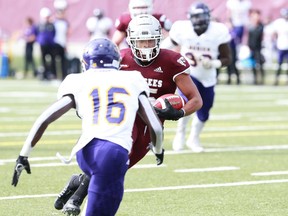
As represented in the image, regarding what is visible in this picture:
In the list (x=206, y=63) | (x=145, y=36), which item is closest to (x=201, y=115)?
(x=206, y=63)

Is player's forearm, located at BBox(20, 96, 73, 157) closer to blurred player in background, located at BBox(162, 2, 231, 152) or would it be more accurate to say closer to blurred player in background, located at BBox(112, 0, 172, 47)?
blurred player in background, located at BBox(112, 0, 172, 47)

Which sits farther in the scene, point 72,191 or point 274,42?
point 274,42

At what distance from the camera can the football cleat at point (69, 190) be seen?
609 centimetres

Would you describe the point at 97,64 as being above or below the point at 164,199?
above

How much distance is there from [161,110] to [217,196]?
1.35 meters

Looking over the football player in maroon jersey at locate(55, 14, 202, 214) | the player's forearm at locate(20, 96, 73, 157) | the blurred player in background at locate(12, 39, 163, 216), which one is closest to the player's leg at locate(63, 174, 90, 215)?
the football player in maroon jersey at locate(55, 14, 202, 214)

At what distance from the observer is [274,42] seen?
26109mm

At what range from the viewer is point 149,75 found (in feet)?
21.2

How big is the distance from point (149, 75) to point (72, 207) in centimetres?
116

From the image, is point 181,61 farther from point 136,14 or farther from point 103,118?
point 136,14

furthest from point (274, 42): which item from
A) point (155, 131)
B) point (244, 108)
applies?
point (155, 131)

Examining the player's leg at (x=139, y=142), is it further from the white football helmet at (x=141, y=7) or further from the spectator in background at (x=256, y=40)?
the spectator in background at (x=256, y=40)

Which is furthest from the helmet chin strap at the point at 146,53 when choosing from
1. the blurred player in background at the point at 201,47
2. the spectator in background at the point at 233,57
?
the spectator in background at the point at 233,57

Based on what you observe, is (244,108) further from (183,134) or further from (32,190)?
(32,190)
